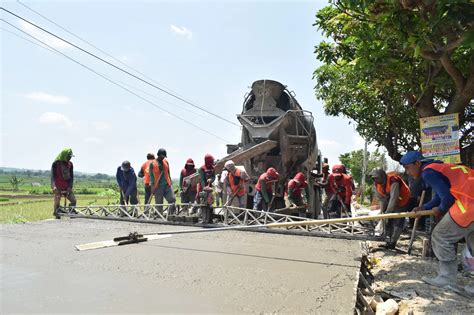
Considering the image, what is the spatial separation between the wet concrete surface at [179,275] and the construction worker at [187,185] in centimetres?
322

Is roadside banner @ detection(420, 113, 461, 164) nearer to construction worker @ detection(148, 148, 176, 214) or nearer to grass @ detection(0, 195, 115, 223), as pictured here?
construction worker @ detection(148, 148, 176, 214)

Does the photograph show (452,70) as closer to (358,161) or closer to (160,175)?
(160,175)

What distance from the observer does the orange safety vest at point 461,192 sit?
3504 mm

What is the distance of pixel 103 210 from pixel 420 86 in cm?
658

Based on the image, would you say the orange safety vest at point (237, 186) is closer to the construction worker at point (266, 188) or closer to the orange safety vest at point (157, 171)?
the construction worker at point (266, 188)

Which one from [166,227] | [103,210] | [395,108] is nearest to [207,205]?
[166,227]

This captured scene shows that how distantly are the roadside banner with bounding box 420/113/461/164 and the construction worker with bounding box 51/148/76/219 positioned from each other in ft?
22.6

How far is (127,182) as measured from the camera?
8398 millimetres

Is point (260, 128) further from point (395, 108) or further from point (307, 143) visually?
point (395, 108)

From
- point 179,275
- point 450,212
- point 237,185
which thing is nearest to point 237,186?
point 237,185

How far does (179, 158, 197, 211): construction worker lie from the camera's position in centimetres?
832

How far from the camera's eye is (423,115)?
6.05 metres

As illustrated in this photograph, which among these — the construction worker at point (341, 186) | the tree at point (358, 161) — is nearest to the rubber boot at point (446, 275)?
the construction worker at point (341, 186)

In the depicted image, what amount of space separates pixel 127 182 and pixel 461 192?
6.86 m
